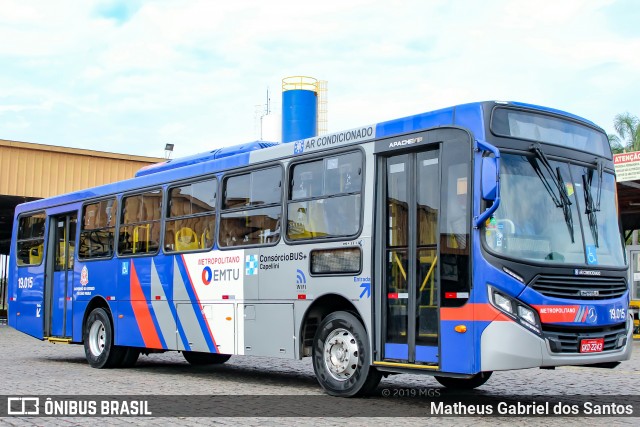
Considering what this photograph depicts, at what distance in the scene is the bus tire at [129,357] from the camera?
14960 mm

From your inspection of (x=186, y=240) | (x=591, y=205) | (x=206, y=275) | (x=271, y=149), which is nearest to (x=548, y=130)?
(x=591, y=205)

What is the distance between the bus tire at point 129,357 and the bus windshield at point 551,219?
858 centimetres

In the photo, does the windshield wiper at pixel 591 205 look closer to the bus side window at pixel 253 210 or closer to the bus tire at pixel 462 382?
the bus tire at pixel 462 382

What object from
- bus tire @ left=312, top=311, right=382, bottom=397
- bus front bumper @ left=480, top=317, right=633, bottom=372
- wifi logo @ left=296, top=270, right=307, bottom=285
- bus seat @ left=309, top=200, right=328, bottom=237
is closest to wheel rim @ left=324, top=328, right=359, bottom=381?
bus tire @ left=312, top=311, right=382, bottom=397

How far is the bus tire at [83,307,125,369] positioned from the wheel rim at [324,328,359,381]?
229 inches

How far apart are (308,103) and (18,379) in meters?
18.2

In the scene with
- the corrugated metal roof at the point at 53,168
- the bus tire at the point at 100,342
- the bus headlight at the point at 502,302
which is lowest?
the bus tire at the point at 100,342

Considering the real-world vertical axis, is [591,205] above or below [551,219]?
above

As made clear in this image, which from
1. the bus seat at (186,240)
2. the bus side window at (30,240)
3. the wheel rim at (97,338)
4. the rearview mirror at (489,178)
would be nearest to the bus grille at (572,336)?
the rearview mirror at (489,178)

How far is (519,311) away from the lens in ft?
26.9

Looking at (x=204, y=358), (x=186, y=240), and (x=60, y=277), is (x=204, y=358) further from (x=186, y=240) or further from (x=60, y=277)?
(x=186, y=240)

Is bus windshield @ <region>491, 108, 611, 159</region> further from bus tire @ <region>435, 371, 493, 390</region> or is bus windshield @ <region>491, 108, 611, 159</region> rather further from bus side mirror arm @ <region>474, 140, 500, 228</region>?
bus tire @ <region>435, 371, 493, 390</region>

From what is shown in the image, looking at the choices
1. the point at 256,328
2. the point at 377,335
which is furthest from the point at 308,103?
the point at 377,335

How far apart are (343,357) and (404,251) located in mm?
1601
